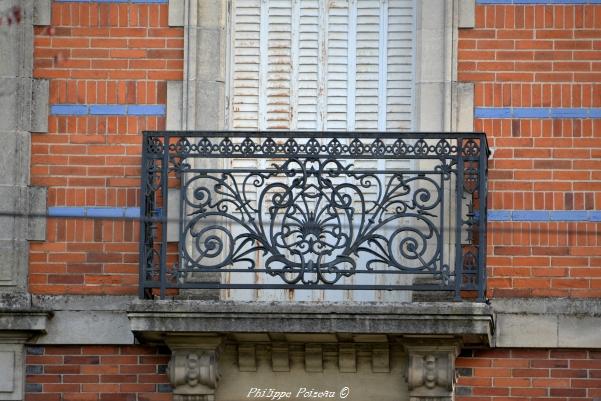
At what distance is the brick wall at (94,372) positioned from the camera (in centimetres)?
1399

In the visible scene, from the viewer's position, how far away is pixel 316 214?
13984 mm

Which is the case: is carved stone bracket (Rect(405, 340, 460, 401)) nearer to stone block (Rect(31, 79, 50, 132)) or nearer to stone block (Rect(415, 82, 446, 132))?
stone block (Rect(415, 82, 446, 132))

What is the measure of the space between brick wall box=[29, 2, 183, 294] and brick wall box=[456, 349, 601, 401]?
2554mm

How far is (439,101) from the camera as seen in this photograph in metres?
14.2

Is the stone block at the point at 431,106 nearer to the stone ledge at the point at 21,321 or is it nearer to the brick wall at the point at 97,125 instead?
the brick wall at the point at 97,125

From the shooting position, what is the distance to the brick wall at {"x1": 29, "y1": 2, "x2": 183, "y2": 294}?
46.3 ft

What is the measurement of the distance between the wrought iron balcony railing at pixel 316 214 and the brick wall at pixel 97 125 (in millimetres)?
330

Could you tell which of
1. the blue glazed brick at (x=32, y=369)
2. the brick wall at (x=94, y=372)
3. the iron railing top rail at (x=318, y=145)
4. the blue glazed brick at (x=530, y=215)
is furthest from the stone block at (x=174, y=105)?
the blue glazed brick at (x=530, y=215)

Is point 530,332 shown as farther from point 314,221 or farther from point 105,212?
point 105,212

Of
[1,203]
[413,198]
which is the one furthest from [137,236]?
[413,198]

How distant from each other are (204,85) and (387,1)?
62.5 inches

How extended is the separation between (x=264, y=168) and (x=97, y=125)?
132cm

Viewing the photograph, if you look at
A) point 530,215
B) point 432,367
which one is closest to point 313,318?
point 432,367

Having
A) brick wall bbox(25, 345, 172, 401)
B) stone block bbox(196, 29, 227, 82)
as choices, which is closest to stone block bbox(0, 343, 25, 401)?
brick wall bbox(25, 345, 172, 401)
